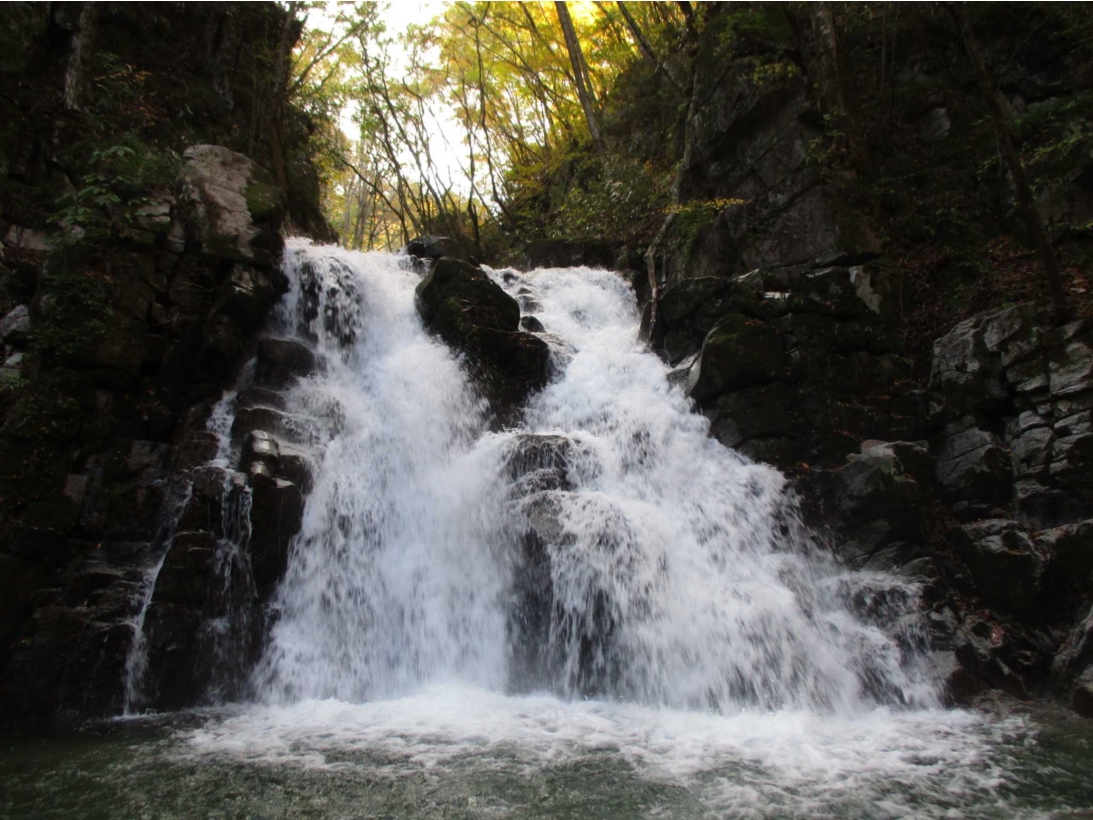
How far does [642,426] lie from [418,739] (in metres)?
5.63

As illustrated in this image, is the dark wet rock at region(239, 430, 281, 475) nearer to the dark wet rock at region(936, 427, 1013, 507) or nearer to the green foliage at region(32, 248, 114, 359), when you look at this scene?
the green foliage at region(32, 248, 114, 359)

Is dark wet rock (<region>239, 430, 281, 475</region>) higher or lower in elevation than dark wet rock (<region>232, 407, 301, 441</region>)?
lower

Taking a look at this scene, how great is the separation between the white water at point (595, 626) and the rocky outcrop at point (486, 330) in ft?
1.92

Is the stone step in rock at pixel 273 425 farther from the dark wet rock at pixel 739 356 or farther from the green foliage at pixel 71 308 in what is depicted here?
the dark wet rock at pixel 739 356

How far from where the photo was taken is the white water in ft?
15.6

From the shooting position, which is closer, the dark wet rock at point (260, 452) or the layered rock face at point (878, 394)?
the layered rock face at point (878, 394)

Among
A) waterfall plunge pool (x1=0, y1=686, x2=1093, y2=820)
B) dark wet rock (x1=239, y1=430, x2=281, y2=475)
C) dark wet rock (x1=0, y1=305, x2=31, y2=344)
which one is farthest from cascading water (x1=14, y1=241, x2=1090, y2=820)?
dark wet rock (x1=0, y1=305, x2=31, y2=344)

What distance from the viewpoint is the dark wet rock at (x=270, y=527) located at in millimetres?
7016

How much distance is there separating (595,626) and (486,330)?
622cm

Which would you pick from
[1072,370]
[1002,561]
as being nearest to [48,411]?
[1002,561]

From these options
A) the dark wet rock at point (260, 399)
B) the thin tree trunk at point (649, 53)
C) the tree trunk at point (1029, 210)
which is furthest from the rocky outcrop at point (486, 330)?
the thin tree trunk at point (649, 53)

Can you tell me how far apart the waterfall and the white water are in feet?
0.08

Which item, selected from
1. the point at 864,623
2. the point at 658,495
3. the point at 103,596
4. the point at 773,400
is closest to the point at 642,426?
the point at 658,495

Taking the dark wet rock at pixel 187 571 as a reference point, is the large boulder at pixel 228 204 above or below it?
above
